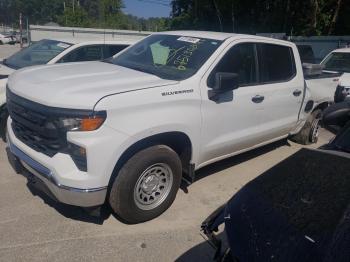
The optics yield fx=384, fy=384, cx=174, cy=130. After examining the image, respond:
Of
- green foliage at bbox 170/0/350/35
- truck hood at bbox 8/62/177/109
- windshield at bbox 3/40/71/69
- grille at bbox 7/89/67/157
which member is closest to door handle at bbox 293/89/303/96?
truck hood at bbox 8/62/177/109

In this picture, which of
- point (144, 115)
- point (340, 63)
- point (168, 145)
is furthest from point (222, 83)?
point (340, 63)

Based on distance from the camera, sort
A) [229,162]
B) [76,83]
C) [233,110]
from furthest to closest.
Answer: [229,162]
[233,110]
[76,83]

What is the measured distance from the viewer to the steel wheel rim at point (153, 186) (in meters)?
3.76

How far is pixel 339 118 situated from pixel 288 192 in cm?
152

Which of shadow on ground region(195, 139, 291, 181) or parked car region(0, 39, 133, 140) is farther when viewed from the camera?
parked car region(0, 39, 133, 140)

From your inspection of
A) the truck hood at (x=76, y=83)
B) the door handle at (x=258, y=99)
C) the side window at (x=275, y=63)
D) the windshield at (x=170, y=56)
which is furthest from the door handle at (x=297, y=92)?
the truck hood at (x=76, y=83)

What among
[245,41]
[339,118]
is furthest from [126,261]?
[245,41]

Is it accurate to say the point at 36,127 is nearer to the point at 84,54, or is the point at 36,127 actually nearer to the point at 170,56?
the point at 170,56

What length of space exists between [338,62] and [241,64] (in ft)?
20.2

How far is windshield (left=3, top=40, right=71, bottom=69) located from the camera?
6.95 metres

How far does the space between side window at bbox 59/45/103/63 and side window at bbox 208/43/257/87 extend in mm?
3565

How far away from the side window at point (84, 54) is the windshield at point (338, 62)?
19.0 feet

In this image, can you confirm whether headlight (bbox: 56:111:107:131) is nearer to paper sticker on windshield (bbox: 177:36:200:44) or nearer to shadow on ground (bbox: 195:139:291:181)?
paper sticker on windshield (bbox: 177:36:200:44)

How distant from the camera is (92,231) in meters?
3.72
